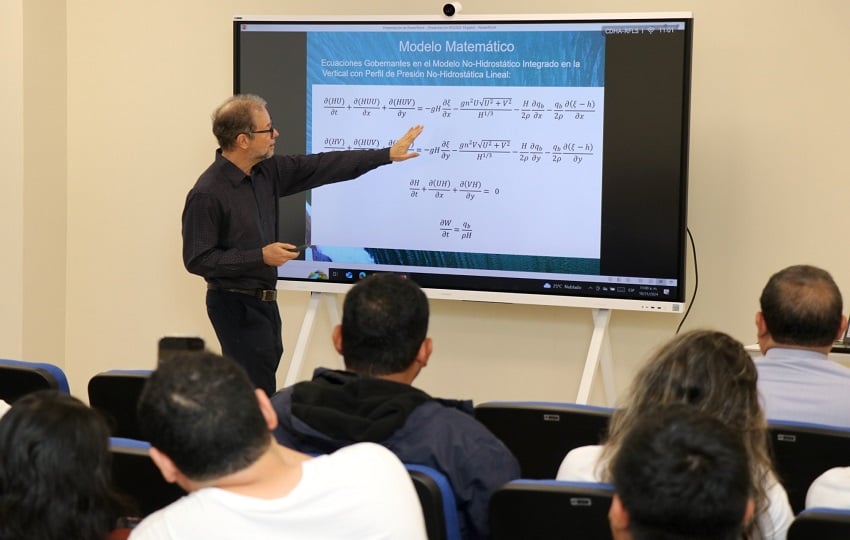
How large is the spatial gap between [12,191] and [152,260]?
0.84 m

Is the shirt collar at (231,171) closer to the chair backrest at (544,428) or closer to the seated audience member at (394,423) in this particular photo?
the chair backrest at (544,428)

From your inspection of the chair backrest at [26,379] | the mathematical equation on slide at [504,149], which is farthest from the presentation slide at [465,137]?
the chair backrest at [26,379]

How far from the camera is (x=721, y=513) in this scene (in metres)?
1.34

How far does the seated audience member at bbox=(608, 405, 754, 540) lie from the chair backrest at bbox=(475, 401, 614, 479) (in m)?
1.35

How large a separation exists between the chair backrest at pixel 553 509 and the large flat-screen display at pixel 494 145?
9.36ft

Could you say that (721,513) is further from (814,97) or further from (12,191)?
(12,191)

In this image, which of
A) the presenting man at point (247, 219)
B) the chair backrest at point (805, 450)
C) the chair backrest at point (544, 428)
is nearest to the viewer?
the chair backrest at point (805, 450)

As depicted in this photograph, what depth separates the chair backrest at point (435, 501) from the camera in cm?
203

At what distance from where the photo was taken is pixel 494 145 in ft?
16.4

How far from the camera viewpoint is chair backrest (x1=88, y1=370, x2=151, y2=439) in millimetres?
3156

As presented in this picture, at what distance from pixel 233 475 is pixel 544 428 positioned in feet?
4.35

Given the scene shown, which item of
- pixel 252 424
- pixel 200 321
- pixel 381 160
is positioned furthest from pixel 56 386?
pixel 200 321

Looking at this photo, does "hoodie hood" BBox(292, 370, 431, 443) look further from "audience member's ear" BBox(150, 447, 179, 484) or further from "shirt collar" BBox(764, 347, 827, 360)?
"shirt collar" BBox(764, 347, 827, 360)

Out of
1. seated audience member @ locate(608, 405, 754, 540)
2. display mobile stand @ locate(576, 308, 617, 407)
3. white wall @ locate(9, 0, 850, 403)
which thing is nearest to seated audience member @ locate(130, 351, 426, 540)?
seated audience member @ locate(608, 405, 754, 540)
